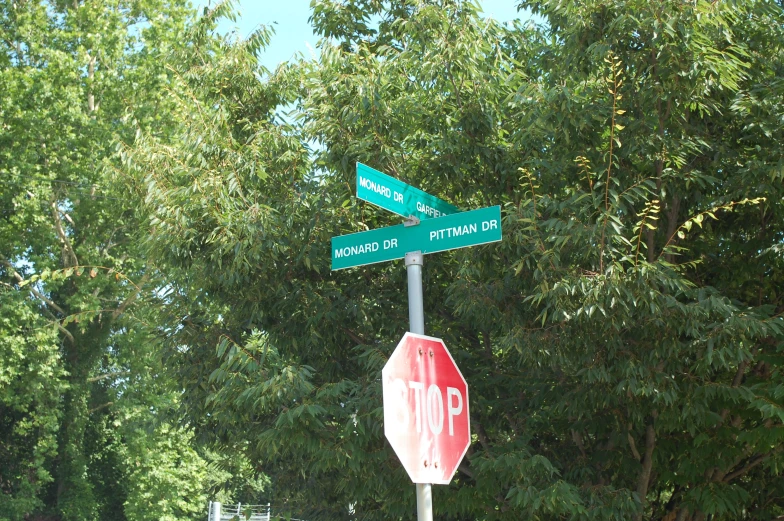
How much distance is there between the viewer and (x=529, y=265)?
716cm

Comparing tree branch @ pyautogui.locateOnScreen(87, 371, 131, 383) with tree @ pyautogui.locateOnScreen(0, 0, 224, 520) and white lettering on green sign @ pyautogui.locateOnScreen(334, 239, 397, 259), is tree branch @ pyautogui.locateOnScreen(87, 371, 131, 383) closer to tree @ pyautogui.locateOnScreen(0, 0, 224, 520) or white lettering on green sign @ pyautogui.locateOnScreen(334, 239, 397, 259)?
tree @ pyautogui.locateOnScreen(0, 0, 224, 520)

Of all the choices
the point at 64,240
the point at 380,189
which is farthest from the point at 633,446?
the point at 64,240

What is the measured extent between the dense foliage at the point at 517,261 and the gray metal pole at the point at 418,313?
1416mm

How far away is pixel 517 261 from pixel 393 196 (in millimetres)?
1517

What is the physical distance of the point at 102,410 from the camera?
31188 mm

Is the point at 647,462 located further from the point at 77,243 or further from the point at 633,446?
the point at 77,243

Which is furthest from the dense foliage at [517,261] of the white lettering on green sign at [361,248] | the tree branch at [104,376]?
the tree branch at [104,376]

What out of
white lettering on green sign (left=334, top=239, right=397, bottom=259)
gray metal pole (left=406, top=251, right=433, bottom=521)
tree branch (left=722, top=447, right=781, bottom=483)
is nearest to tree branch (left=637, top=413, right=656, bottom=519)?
tree branch (left=722, top=447, right=781, bottom=483)

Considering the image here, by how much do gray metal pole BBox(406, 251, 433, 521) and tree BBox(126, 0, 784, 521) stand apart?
1394 millimetres

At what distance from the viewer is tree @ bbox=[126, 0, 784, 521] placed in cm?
704

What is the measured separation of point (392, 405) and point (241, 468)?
24.4ft

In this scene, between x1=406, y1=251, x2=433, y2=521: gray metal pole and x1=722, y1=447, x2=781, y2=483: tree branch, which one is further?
x1=722, y1=447, x2=781, y2=483: tree branch

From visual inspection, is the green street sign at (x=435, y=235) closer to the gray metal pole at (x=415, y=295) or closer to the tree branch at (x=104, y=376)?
the gray metal pole at (x=415, y=295)

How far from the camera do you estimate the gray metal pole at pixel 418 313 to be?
483 cm
